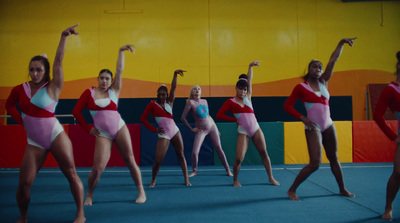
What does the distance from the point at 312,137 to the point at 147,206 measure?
2.37 metres

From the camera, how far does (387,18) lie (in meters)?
11.3

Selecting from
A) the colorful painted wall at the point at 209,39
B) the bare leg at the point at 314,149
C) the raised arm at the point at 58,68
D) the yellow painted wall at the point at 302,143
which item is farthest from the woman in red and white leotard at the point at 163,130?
the colorful painted wall at the point at 209,39

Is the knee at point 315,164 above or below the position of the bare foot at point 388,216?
above

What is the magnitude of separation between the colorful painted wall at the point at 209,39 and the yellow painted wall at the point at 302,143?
11.3ft

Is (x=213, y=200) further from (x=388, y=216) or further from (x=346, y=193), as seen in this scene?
(x=388, y=216)

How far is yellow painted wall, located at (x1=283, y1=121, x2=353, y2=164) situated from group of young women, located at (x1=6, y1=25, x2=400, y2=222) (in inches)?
98.1

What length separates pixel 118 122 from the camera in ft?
12.0

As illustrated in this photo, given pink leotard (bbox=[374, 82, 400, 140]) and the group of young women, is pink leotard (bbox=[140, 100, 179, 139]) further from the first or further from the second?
pink leotard (bbox=[374, 82, 400, 140])

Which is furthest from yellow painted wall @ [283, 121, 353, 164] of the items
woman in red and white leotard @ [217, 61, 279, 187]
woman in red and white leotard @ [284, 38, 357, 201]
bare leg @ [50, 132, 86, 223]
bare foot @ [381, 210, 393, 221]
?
bare leg @ [50, 132, 86, 223]

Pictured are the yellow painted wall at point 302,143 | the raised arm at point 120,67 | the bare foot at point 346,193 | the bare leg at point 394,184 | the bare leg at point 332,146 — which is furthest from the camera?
the yellow painted wall at point 302,143

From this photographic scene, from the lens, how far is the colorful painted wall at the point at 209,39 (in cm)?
1105

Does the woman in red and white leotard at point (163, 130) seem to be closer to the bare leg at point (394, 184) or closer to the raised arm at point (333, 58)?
the raised arm at point (333, 58)

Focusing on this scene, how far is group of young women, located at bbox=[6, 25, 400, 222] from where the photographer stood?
269cm

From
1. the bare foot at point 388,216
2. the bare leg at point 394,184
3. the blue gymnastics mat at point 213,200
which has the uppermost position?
the bare leg at point 394,184
